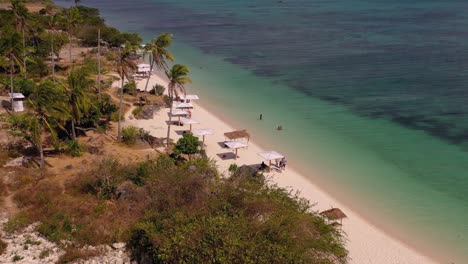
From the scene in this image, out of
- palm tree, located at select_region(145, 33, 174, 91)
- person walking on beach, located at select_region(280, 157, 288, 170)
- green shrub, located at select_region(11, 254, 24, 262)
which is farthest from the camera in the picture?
palm tree, located at select_region(145, 33, 174, 91)

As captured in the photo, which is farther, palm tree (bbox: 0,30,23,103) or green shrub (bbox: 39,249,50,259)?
palm tree (bbox: 0,30,23,103)

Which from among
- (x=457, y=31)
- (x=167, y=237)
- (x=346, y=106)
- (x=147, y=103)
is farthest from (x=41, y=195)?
(x=457, y=31)

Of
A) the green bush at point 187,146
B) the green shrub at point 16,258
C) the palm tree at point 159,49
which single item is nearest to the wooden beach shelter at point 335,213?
the green bush at point 187,146

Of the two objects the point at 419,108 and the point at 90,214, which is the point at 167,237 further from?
the point at 419,108

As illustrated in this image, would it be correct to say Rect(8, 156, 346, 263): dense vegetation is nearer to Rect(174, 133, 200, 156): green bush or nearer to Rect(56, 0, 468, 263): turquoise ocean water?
Rect(174, 133, 200, 156): green bush

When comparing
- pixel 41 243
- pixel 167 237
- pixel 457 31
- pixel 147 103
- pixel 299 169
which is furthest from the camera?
pixel 457 31

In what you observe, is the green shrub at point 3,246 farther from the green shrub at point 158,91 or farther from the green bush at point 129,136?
the green shrub at point 158,91

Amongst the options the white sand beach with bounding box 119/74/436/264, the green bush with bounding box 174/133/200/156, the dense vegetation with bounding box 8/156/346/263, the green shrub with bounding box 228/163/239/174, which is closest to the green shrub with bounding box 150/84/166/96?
the white sand beach with bounding box 119/74/436/264
